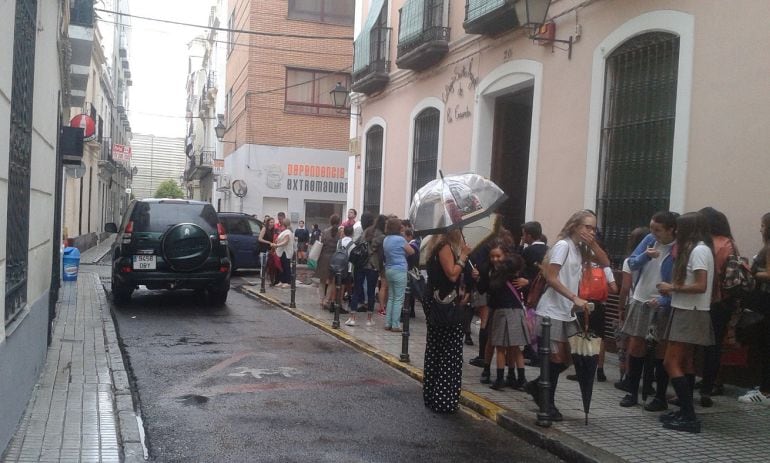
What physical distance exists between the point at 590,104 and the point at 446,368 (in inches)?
196

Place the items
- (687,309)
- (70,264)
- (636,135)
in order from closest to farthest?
(687,309) → (636,135) → (70,264)

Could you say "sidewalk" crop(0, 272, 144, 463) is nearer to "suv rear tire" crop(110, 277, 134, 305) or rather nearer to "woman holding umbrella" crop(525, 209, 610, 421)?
"suv rear tire" crop(110, 277, 134, 305)

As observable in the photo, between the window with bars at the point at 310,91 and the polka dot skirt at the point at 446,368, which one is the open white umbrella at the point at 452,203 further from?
the window with bars at the point at 310,91

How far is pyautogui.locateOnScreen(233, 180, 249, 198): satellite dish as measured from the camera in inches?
1108

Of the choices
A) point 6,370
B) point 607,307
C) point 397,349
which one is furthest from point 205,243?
point 6,370

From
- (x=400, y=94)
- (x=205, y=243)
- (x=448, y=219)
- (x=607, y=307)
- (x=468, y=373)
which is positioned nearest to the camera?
(x=448, y=219)

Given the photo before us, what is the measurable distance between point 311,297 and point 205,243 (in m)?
3.42

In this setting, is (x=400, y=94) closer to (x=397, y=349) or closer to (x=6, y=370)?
(x=397, y=349)

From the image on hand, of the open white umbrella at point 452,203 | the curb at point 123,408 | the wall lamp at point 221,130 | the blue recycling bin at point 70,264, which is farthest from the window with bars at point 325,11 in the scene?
the open white umbrella at point 452,203

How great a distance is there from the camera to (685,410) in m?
5.90

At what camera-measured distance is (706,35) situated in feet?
26.2

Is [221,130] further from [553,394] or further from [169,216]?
[553,394]

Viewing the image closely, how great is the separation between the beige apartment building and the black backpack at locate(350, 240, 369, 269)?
16.6 m

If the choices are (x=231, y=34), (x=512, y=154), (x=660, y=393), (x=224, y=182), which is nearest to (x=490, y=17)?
(x=512, y=154)
